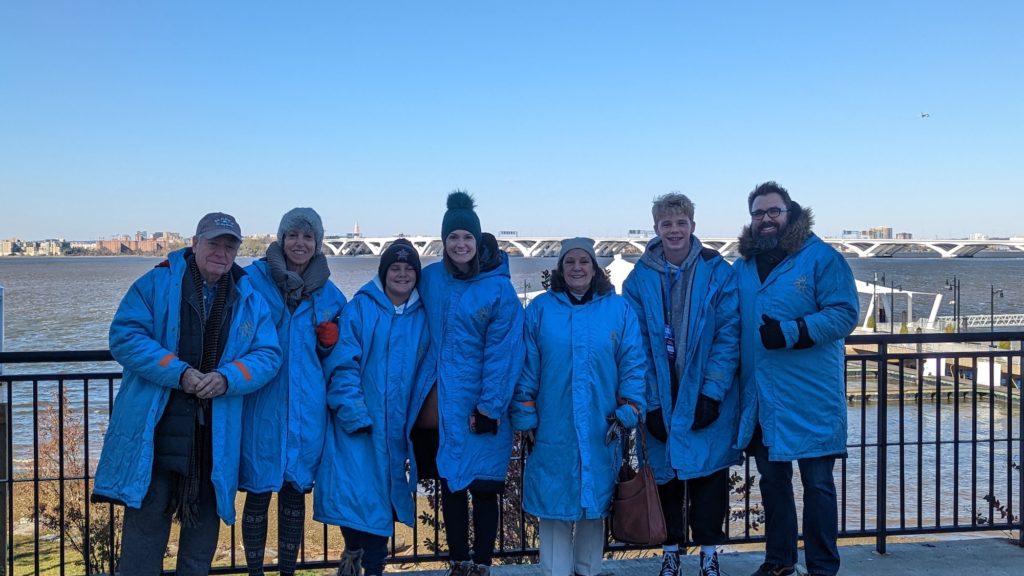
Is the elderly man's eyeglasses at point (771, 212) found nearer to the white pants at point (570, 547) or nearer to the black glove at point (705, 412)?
the black glove at point (705, 412)

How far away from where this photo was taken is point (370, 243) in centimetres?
7956

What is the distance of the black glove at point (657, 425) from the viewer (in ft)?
12.3

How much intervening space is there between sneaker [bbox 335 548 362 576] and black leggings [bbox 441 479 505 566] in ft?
1.38

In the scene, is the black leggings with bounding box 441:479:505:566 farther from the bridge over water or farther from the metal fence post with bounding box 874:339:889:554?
the bridge over water

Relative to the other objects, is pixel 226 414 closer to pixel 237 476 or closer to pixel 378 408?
pixel 237 476

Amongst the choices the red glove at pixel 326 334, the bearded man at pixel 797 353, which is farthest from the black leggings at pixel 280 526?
the bearded man at pixel 797 353

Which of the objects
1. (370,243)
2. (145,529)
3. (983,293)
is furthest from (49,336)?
(983,293)

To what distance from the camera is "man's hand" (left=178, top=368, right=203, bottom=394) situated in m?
3.16

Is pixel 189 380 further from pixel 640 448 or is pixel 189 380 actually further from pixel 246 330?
pixel 640 448

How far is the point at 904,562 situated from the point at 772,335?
1781 millimetres

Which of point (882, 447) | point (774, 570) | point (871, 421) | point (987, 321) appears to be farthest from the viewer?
point (987, 321)

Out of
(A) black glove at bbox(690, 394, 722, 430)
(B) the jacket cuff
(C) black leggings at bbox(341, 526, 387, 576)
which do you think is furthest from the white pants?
(C) black leggings at bbox(341, 526, 387, 576)

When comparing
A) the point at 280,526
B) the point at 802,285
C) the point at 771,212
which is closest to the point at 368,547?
the point at 280,526

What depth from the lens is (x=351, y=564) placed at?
3566 mm
